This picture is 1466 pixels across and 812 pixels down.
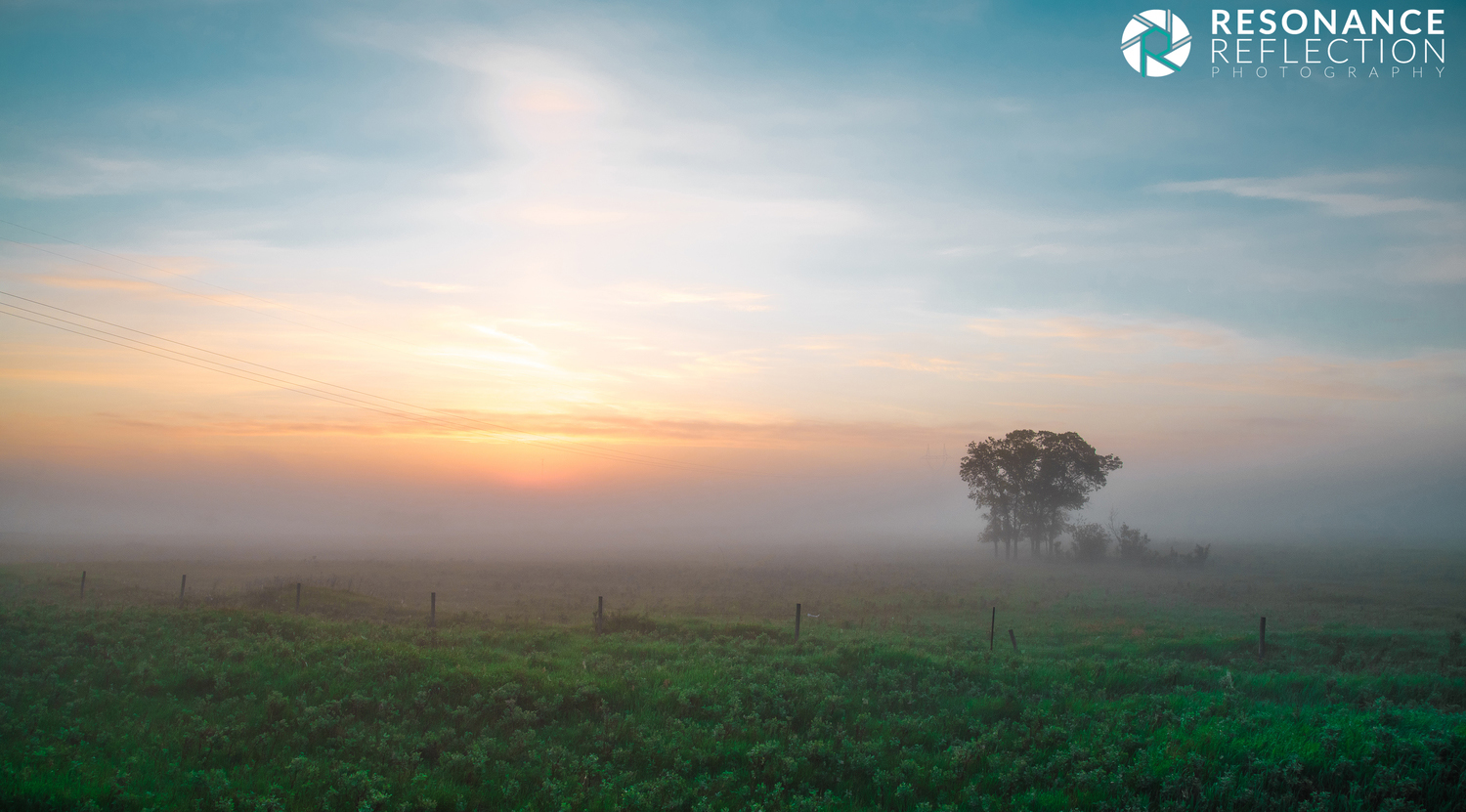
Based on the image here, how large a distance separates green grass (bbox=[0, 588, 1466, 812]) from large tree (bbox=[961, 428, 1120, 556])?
6183 cm

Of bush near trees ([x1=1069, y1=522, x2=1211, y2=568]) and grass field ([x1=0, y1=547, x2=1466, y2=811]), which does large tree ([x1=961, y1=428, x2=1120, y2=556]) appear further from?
grass field ([x1=0, y1=547, x2=1466, y2=811])

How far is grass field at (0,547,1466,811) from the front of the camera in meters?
12.3

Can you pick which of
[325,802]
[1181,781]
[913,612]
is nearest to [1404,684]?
[1181,781]

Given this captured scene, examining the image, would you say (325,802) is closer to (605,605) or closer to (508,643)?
(508,643)

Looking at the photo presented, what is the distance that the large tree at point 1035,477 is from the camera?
84750mm

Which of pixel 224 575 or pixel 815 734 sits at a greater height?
pixel 815 734

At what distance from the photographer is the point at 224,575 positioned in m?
55.8

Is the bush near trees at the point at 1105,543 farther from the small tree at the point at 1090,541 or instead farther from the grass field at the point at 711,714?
the grass field at the point at 711,714

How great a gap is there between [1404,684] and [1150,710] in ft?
33.8

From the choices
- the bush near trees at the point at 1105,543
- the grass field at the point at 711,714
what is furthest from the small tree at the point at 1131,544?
the grass field at the point at 711,714

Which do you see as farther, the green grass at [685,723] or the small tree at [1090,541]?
the small tree at [1090,541]

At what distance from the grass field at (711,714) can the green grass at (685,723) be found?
0.24 ft

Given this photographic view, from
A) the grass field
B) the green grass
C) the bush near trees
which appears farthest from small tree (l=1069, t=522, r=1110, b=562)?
the green grass

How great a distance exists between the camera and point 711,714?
16.5 meters
